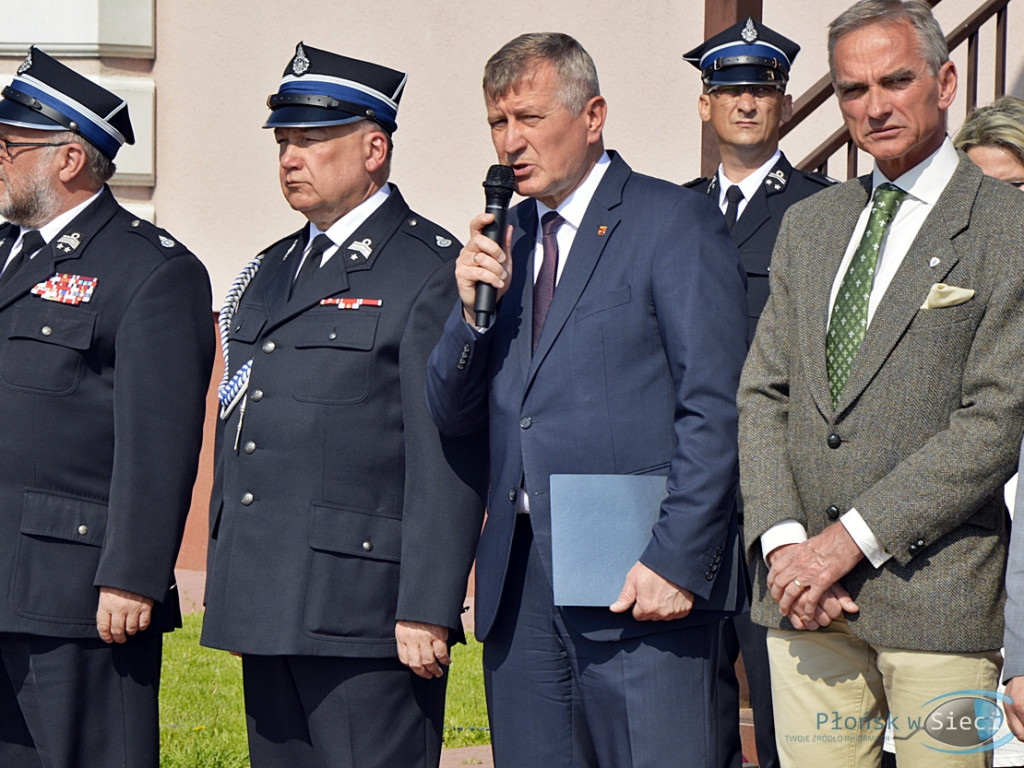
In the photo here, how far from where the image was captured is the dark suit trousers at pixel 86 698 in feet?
12.1

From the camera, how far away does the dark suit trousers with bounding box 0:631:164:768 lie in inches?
145

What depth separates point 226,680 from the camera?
6297mm

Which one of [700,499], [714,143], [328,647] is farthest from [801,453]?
[714,143]

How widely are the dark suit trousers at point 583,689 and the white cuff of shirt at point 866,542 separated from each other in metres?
0.46

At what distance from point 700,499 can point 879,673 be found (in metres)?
0.46

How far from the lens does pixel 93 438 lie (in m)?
3.78

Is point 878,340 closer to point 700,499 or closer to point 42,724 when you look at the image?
point 700,499

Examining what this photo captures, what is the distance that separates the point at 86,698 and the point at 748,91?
2376 mm

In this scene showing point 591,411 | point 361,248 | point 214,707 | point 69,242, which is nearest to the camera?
point 591,411

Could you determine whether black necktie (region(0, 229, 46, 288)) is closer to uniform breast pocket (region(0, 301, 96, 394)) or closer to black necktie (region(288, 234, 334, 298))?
uniform breast pocket (region(0, 301, 96, 394))

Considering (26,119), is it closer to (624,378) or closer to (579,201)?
(579,201)

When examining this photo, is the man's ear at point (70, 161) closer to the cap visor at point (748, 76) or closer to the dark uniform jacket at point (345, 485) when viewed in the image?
the dark uniform jacket at point (345, 485)

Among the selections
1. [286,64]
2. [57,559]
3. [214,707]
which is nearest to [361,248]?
[57,559]

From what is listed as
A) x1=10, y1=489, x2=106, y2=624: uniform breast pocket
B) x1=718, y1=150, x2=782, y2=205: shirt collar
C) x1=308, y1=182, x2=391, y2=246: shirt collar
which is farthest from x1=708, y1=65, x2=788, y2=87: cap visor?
x1=10, y1=489, x2=106, y2=624: uniform breast pocket
